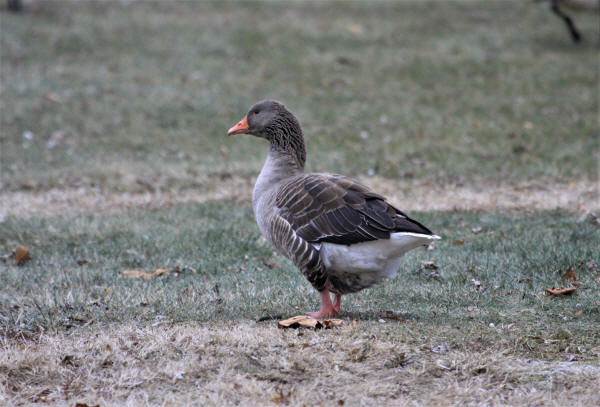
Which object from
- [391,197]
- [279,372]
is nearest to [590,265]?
[279,372]

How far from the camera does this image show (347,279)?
223 inches

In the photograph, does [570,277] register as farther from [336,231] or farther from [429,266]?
[336,231]

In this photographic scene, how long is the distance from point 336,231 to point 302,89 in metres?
13.0

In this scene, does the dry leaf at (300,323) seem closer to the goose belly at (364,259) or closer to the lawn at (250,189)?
the lawn at (250,189)

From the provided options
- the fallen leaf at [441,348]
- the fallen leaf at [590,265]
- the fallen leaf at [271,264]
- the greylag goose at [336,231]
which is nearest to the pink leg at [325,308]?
the greylag goose at [336,231]

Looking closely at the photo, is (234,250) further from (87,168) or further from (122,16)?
(122,16)

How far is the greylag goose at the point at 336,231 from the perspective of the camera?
528 cm

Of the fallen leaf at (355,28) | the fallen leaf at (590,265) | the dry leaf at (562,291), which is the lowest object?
the fallen leaf at (590,265)

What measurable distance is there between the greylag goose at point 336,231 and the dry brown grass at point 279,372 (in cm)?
59

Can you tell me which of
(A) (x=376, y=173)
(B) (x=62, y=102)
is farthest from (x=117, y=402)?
(B) (x=62, y=102)

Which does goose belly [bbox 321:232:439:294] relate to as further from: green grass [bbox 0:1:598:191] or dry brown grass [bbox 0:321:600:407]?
green grass [bbox 0:1:598:191]

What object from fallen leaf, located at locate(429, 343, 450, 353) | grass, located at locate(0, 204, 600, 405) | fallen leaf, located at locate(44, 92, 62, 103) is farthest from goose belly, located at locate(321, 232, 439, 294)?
fallen leaf, located at locate(44, 92, 62, 103)

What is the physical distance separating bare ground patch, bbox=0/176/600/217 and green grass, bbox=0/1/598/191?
46 centimetres

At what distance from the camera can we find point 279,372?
4.60 meters
